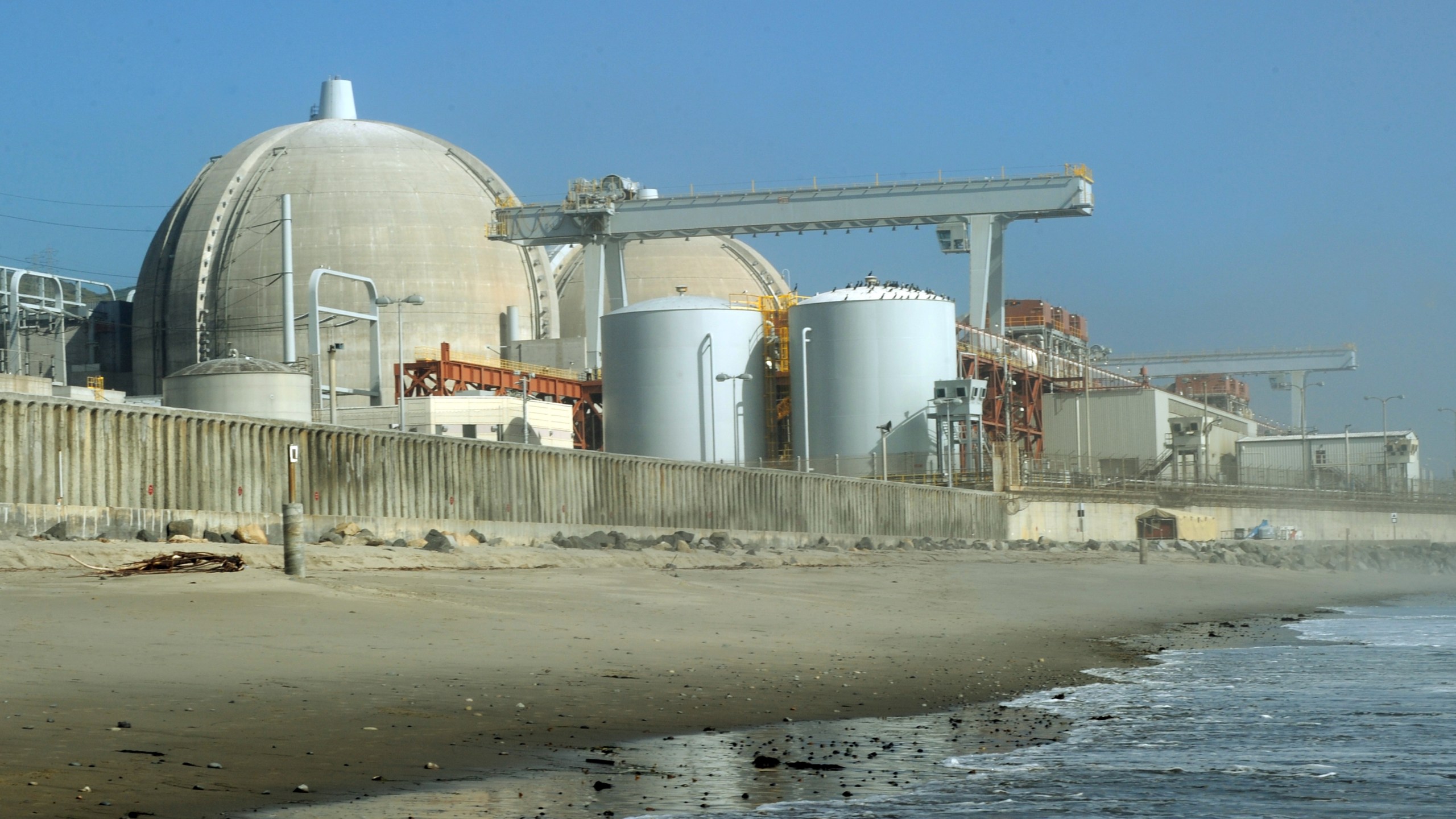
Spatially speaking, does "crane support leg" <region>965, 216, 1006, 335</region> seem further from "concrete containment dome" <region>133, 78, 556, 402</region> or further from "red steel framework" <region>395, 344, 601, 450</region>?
"concrete containment dome" <region>133, 78, 556, 402</region>

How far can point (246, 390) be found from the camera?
132 ft

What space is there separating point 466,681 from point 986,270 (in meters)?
53.9

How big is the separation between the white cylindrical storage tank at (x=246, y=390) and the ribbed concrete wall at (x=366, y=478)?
9434 mm

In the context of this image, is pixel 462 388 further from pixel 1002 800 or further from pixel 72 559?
pixel 1002 800

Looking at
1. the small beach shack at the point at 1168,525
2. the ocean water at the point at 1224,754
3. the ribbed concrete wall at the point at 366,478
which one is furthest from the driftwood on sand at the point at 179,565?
the small beach shack at the point at 1168,525

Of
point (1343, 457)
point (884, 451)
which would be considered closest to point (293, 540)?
point (884, 451)

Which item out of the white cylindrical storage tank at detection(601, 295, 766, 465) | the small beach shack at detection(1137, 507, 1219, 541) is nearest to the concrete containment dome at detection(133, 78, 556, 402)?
the white cylindrical storage tank at detection(601, 295, 766, 465)

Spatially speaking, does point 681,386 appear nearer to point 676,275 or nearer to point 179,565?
point 676,275

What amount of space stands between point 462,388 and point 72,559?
44380 mm

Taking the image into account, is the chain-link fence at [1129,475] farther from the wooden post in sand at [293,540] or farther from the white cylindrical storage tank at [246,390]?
the wooden post in sand at [293,540]

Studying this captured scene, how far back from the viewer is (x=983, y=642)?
16.7m

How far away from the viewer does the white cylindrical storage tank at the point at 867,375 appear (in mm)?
59812

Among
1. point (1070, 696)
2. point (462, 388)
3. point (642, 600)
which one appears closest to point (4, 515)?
point (642, 600)

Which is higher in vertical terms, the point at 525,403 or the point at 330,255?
the point at 330,255
